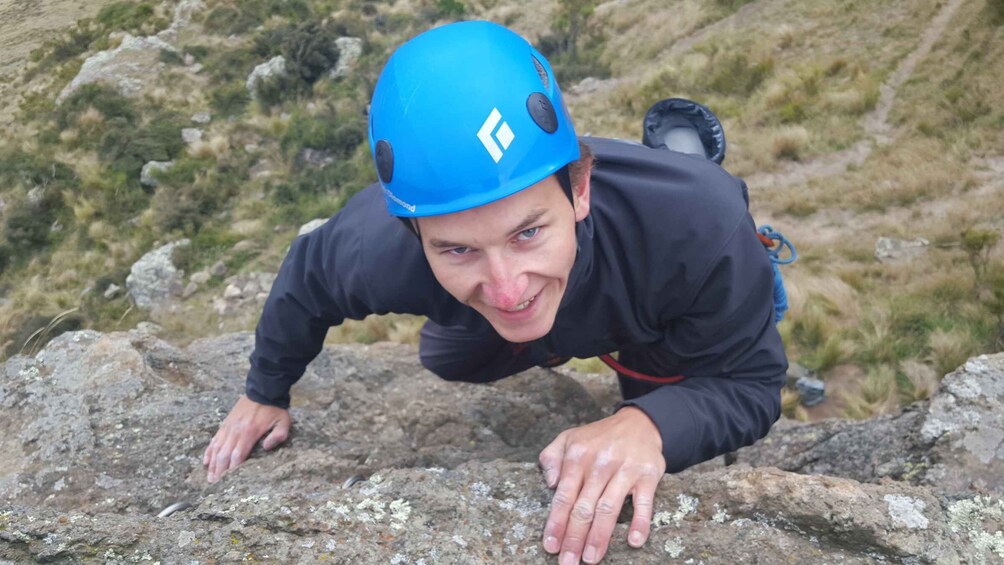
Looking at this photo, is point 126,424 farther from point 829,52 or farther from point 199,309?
point 829,52

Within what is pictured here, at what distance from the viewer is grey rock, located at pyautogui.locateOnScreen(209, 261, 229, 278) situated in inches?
451

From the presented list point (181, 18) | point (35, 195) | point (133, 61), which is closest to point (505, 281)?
point (181, 18)

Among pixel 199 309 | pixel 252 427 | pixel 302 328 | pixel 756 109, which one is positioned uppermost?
pixel 302 328

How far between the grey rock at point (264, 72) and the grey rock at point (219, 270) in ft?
25.5

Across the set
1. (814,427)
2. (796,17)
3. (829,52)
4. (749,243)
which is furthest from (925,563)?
(796,17)

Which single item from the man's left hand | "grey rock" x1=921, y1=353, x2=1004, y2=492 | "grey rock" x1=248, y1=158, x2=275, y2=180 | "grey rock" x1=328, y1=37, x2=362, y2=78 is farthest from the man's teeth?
"grey rock" x1=328, y1=37, x2=362, y2=78

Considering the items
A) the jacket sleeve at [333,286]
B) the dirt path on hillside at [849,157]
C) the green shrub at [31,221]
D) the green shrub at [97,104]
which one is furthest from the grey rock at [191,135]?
the jacket sleeve at [333,286]

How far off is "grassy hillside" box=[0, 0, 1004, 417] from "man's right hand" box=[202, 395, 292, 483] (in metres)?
4.23

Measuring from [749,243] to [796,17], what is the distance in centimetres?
1565

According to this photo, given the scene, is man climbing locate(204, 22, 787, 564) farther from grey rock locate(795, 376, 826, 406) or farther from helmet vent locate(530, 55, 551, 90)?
grey rock locate(795, 376, 826, 406)

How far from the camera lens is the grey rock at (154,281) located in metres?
11.1

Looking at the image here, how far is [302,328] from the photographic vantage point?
3154mm

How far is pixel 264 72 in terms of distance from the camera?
714 inches

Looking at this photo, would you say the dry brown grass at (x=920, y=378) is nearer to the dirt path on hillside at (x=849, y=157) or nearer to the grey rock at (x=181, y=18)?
the dirt path on hillside at (x=849, y=157)
